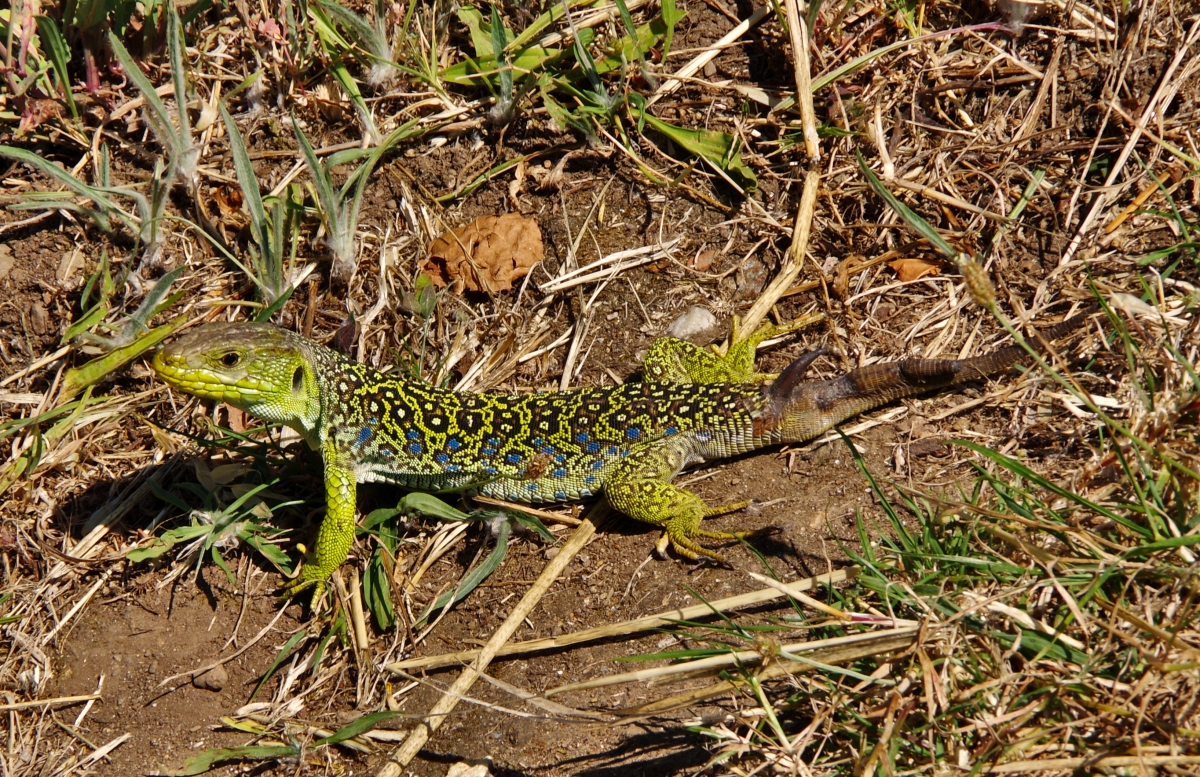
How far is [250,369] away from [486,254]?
1.58 metres

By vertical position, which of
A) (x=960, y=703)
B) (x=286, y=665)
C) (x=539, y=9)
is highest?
(x=539, y=9)

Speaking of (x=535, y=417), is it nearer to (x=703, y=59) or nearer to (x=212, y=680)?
(x=212, y=680)

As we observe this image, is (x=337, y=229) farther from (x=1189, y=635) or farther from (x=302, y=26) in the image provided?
(x=1189, y=635)

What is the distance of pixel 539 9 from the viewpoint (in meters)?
5.72

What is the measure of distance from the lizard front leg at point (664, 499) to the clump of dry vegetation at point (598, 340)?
6.4 inches

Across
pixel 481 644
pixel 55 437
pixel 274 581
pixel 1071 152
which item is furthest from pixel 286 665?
pixel 1071 152

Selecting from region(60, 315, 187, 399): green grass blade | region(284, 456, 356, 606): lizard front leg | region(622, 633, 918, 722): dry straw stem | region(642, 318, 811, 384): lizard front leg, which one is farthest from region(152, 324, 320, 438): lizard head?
region(622, 633, 918, 722): dry straw stem

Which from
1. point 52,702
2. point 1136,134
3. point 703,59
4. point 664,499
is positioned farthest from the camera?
point 703,59

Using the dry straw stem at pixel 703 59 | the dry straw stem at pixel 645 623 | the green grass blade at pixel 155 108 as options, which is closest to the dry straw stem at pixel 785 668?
the dry straw stem at pixel 645 623

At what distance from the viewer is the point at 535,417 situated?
15.2ft

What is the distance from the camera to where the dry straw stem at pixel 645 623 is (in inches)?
137

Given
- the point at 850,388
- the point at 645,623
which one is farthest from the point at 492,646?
the point at 850,388

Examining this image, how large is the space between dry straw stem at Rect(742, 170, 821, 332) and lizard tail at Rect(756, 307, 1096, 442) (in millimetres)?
672

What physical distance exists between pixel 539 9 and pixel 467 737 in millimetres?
4285
